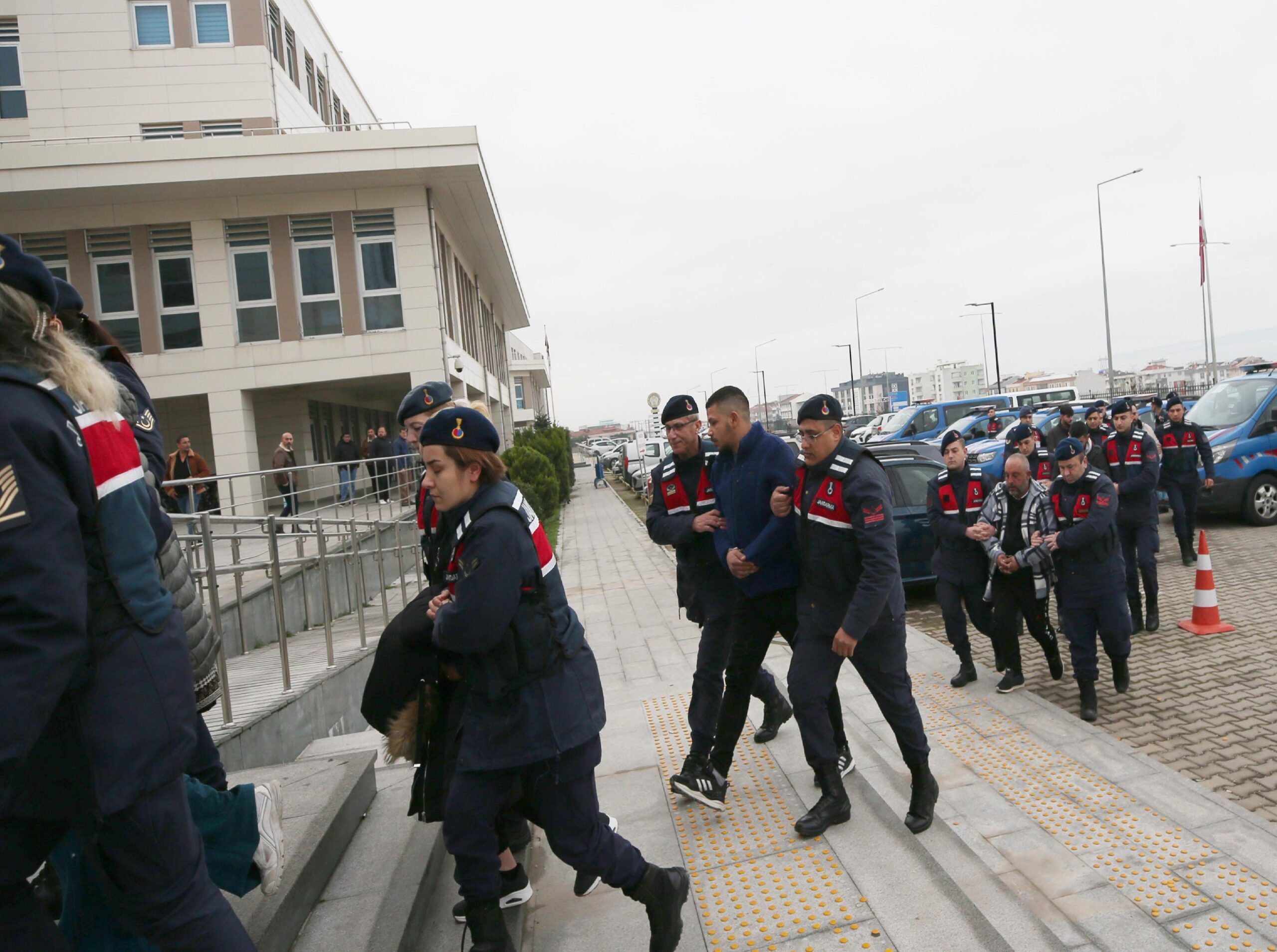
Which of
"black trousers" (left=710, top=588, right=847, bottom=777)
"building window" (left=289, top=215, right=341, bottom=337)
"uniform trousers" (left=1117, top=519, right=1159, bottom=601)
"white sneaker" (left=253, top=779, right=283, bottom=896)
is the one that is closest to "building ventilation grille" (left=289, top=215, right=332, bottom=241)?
"building window" (left=289, top=215, right=341, bottom=337)

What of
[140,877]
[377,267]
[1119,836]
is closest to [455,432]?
[140,877]

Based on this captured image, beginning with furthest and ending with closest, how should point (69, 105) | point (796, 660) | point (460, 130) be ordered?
point (69, 105) < point (460, 130) < point (796, 660)

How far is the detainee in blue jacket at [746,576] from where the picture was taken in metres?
4.21

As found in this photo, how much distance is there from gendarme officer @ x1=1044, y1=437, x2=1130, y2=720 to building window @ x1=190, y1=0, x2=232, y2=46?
22.5 m

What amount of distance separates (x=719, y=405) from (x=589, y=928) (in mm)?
2383

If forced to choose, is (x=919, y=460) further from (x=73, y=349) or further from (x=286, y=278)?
(x=286, y=278)

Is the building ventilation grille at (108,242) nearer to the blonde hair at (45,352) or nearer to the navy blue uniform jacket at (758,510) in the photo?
the navy blue uniform jacket at (758,510)

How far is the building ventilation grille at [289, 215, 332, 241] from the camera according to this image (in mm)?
18859

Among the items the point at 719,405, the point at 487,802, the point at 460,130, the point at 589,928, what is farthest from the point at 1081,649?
the point at 460,130

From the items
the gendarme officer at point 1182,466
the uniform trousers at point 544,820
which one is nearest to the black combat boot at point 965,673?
the uniform trousers at point 544,820

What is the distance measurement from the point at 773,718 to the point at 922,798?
1281mm

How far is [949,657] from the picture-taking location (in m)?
7.01

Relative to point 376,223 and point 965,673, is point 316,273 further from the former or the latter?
point 965,673

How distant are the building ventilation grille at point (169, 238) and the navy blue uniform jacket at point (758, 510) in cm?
1847
